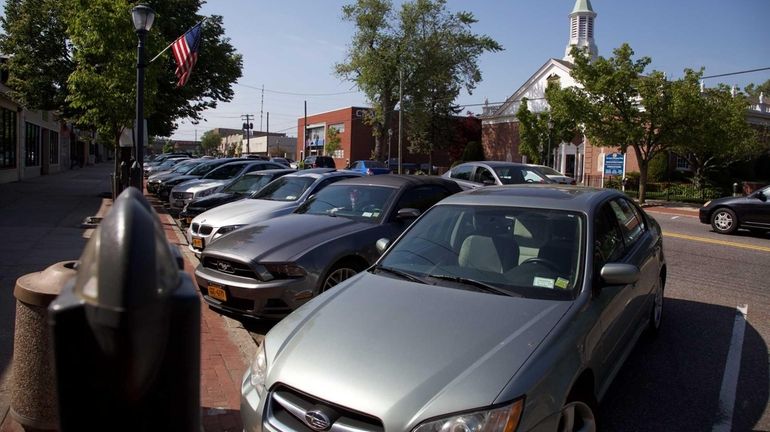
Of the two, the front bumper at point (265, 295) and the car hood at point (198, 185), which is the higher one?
the car hood at point (198, 185)

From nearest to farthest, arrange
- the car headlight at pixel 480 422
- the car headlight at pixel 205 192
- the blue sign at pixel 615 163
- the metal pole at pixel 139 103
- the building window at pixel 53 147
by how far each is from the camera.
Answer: the car headlight at pixel 480 422 < the metal pole at pixel 139 103 < the car headlight at pixel 205 192 < the blue sign at pixel 615 163 < the building window at pixel 53 147

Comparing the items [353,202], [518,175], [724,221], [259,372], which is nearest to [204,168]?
[518,175]

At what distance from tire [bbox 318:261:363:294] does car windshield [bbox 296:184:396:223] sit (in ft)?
2.57

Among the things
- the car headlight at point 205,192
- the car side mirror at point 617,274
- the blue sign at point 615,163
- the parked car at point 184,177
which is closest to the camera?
the car side mirror at point 617,274

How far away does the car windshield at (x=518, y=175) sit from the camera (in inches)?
583

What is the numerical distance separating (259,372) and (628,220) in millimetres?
3586

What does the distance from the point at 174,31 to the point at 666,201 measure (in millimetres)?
21660

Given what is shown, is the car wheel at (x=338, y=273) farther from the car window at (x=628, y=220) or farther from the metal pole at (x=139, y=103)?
the metal pole at (x=139, y=103)

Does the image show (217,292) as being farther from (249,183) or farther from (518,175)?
(518,175)

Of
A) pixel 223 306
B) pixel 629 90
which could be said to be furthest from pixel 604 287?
pixel 629 90

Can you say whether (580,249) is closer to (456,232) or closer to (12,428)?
(456,232)

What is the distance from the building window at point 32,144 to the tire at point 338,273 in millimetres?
29025

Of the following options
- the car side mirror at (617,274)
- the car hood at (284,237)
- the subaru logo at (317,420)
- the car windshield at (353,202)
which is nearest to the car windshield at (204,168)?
the car windshield at (353,202)

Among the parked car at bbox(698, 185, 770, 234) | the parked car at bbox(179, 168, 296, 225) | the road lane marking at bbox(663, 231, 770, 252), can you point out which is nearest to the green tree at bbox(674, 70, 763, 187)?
the parked car at bbox(698, 185, 770, 234)
